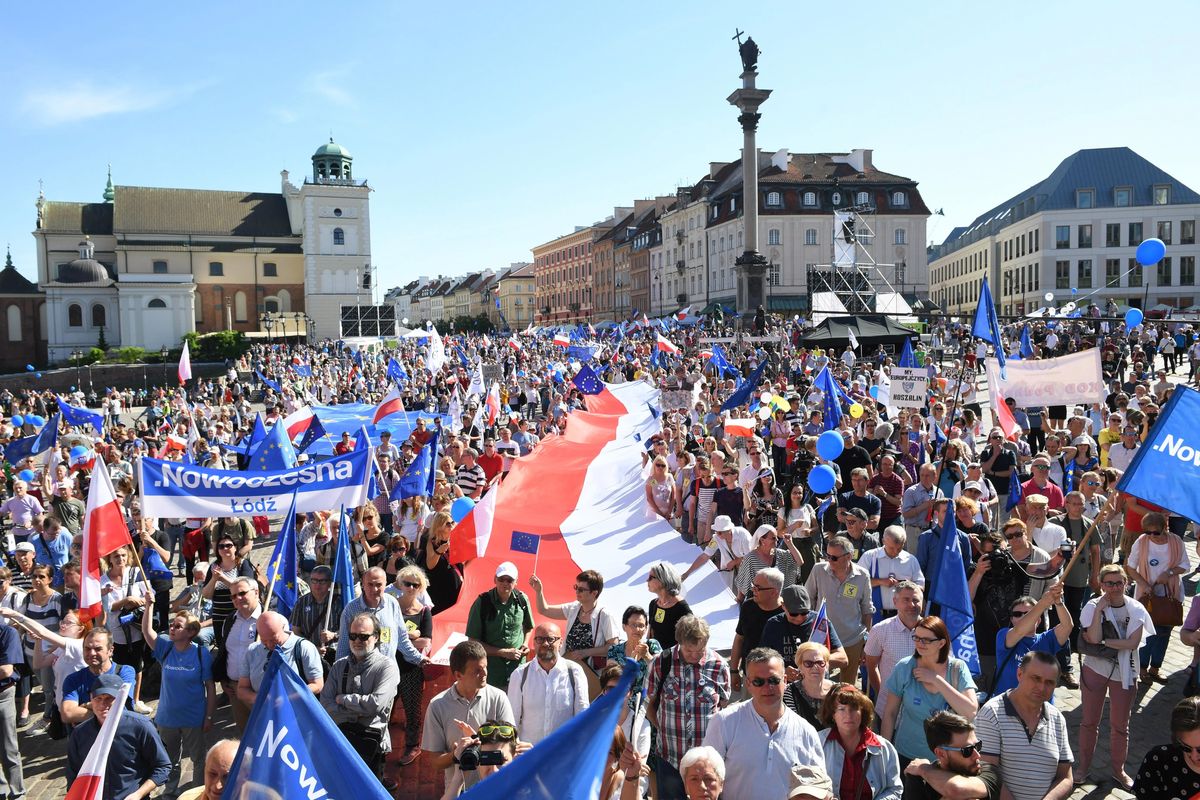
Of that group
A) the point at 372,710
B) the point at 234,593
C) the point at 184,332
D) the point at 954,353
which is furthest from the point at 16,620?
the point at 184,332

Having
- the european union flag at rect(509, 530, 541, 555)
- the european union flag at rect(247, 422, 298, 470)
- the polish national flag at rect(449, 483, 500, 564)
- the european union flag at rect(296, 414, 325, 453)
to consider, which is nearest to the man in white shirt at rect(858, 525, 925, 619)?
the european union flag at rect(509, 530, 541, 555)

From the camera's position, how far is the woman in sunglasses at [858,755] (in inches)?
179

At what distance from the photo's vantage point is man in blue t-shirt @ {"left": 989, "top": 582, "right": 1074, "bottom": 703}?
237 inches

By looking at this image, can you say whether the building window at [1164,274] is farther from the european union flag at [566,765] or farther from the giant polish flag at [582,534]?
the european union flag at [566,765]

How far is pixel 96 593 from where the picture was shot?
7777 millimetres

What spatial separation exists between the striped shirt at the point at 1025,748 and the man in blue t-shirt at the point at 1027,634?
124 centimetres

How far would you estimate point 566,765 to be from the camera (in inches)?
143

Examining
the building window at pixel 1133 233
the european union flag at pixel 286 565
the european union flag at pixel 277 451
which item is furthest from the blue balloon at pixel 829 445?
the building window at pixel 1133 233

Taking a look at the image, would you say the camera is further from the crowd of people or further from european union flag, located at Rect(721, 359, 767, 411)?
european union flag, located at Rect(721, 359, 767, 411)

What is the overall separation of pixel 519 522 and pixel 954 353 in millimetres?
33056

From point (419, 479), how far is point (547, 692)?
6.46 m

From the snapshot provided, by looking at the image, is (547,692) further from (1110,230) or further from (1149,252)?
(1110,230)

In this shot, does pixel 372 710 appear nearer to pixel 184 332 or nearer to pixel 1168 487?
pixel 1168 487

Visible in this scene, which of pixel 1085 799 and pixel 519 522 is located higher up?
pixel 519 522
